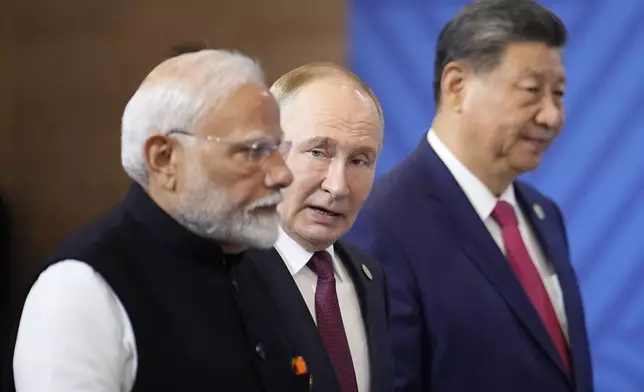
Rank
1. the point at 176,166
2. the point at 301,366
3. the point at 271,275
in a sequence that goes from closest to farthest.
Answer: the point at 176,166, the point at 301,366, the point at 271,275

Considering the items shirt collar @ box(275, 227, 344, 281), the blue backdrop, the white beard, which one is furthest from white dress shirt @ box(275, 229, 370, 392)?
the blue backdrop

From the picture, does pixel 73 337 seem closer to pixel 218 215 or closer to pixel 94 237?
pixel 94 237

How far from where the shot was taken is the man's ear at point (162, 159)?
4.58ft

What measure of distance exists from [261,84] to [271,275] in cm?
35

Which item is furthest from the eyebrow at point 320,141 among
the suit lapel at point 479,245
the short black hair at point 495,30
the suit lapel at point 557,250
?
the suit lapel at point 557,250

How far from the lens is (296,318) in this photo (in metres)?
1.62

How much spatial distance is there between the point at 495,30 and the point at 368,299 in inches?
30.3

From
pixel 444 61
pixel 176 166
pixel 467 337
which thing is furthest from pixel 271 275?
pixel 444 61

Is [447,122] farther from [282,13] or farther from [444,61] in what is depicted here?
[282,13]

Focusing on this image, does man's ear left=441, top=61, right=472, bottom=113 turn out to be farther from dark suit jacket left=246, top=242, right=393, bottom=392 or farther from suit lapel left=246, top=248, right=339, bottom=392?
suit lapel left=246, top=248, right=339, bottom=392

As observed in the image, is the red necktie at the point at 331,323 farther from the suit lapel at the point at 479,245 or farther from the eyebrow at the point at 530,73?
the eyebrow at the point at 530,73

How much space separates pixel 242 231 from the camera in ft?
4.70

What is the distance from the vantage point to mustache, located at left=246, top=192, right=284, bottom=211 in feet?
4.71

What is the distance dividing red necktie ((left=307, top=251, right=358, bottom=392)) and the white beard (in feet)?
0.95
